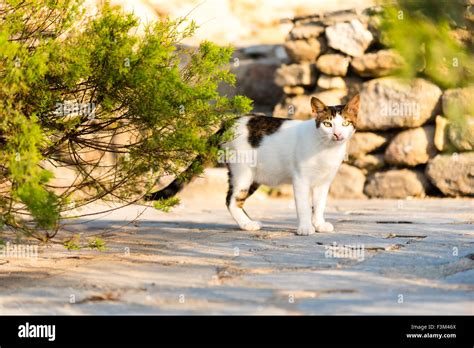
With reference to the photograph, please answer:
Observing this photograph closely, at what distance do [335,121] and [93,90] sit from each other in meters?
2.13

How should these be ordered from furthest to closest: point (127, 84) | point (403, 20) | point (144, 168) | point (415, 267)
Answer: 1. point (144, 168)
2. point (127, 84)
3. point (415, 267)
4. point (403, 20)

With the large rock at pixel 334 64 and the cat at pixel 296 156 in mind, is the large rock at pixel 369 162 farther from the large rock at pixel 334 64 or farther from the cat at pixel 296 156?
the cat at pixel 296 156

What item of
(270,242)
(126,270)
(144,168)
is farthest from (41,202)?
(270,242)

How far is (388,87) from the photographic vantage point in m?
11.1

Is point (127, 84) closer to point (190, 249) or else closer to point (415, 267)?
point (190, 249)

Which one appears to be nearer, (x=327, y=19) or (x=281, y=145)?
(x=281, y=145)

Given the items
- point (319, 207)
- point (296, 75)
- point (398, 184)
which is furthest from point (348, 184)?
point (319, 207)

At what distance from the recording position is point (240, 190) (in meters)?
7.01

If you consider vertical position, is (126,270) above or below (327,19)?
below

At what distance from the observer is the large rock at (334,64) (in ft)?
37.6

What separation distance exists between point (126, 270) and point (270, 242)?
1481mm

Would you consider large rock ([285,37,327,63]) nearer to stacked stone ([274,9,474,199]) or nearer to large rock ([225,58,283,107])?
stacked stone ([274,9,474,199])

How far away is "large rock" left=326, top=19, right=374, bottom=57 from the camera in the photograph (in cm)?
1132

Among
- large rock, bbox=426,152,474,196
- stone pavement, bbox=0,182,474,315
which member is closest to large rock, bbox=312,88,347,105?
large rock, bbox=426,152,474,196
